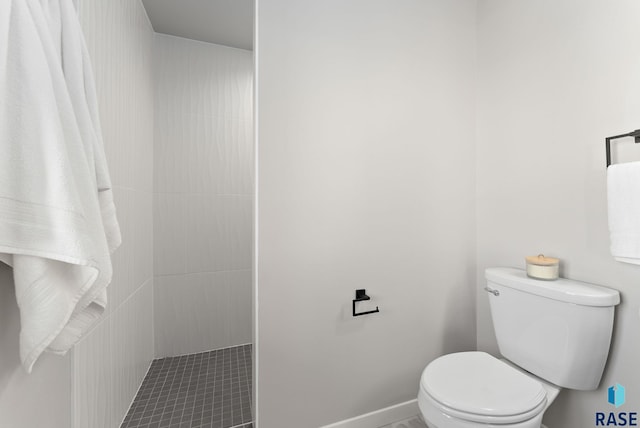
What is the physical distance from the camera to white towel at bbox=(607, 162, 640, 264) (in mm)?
951

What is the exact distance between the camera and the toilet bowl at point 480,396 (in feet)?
3.10

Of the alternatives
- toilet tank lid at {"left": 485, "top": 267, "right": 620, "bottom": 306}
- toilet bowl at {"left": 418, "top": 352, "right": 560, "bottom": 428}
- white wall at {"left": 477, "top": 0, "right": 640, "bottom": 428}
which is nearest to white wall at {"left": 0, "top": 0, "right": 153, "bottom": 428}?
toilet bowl at {"left": 418, "top": 352, "right": 560, "bottom": 428}

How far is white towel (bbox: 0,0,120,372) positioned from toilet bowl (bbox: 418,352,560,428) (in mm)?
1128

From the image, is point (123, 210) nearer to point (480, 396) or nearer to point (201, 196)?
point (201, 196)

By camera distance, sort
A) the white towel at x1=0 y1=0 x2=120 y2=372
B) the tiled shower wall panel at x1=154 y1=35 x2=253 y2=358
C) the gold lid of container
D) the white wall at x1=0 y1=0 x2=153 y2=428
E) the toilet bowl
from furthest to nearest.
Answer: the tiled shower wall panel at x1=154 y1=35 x2=253 y2=358
the gold lid of container
the toilet bowl
the white wall at x1=0 y1=0 x2=153 y2=428
the white towel at x1=0 y1=0 x2=120 y2=372

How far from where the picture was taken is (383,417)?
1.50 metres

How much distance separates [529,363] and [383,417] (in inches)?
29.7

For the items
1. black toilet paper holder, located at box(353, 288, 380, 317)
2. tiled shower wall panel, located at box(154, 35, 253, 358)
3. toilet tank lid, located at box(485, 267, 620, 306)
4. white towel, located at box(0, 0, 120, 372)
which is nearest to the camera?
white towel, located at box(0, 0, 120, 372)

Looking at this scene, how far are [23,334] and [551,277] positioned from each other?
1.70 meters

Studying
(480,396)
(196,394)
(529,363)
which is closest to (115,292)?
(196,394)

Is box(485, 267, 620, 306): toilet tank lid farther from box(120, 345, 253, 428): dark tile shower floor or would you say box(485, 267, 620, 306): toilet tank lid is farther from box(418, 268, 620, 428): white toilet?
box(120, 345, 253, 428): dark tile shower floor

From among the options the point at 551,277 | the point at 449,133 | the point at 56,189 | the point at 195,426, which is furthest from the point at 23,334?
the point at 449,133

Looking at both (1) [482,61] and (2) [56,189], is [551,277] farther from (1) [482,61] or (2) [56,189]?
(2) [56,189]

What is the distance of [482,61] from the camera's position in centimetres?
167
